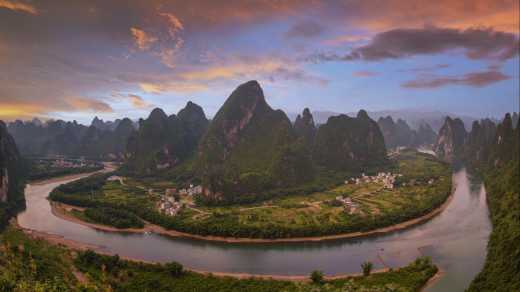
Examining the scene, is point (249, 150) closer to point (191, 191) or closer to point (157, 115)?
point (191, 191)

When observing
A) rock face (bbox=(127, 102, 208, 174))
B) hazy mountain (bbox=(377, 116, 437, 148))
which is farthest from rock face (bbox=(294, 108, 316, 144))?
hazy mountain (bbox=(377, 116, 437, 148))

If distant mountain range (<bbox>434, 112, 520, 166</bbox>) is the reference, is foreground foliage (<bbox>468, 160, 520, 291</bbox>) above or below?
below

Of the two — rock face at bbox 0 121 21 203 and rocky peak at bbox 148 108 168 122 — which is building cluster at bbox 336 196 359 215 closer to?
rock face at bbox 0 121 21 203

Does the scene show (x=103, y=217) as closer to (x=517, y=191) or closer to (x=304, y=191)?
(x=304, y=191)

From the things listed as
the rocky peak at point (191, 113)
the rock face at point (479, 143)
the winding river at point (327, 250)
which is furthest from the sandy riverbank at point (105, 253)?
the rock face at point (479, 143)

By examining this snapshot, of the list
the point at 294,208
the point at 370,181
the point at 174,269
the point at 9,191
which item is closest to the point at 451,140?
the point at 370,181

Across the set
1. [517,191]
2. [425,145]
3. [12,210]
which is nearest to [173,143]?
[12,210]
